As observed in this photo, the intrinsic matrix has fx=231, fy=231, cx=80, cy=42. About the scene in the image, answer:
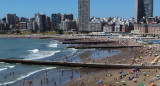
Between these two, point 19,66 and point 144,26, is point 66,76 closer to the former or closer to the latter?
point 19,66

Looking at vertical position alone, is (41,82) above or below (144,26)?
below

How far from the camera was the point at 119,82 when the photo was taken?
3130 cm

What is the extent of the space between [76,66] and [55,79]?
30.9ft

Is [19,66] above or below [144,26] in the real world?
below

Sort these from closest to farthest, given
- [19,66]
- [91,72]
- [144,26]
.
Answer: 1. [91,72]
2. [19,66]
3. [144,26]

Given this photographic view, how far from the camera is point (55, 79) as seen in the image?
1356 inches

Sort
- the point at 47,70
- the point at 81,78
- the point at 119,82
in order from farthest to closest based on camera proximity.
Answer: the point at 47,70 → the point at 81,78 → the point at 119,82

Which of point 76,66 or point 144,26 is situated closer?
point 76,66

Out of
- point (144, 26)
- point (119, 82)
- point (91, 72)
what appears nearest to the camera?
point (119, 82)

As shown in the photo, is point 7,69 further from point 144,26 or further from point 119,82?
point 144,26

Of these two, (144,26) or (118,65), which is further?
(144,26)

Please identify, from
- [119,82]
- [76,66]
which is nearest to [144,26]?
[76,66]

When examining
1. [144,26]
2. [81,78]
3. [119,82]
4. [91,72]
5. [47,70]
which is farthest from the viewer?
[144,26]

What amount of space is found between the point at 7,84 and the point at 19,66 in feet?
45.4
